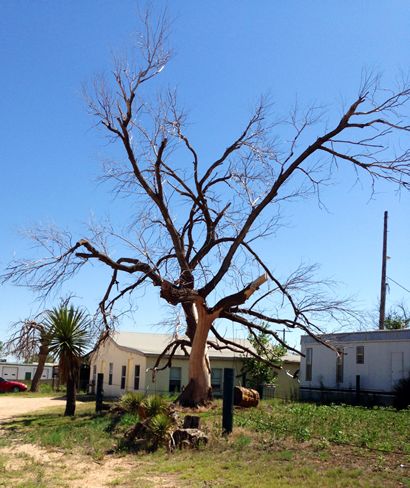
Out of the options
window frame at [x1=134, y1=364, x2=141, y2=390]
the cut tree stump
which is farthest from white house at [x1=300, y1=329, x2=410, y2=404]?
the cut tree stump

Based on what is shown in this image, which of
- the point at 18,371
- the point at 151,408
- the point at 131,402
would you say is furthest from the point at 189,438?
the point at 18,371

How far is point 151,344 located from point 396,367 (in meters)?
17.3

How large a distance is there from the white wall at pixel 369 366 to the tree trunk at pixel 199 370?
19.4 ft

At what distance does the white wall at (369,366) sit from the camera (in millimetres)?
24734

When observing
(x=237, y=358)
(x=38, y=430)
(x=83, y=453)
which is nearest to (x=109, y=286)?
(x=38, y=430)

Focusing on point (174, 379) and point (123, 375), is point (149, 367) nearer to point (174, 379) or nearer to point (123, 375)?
point (174, 379)

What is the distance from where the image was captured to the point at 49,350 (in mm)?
21594

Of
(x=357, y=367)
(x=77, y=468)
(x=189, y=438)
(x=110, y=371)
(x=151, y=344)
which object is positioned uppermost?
(x=151, y=344)

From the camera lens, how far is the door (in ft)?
80.6

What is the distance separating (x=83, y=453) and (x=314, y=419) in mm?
5868

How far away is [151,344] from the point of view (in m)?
38.4

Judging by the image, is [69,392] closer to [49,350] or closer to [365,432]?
[49,350]

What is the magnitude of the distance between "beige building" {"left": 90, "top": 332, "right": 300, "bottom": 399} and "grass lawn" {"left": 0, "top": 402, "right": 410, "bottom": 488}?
14579 millimetres

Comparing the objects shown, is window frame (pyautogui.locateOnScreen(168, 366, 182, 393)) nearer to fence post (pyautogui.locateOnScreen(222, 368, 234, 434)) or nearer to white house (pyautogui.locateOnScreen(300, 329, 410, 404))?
white house (pyautogui.locateOnScreen(300, 329, 410, 404))
